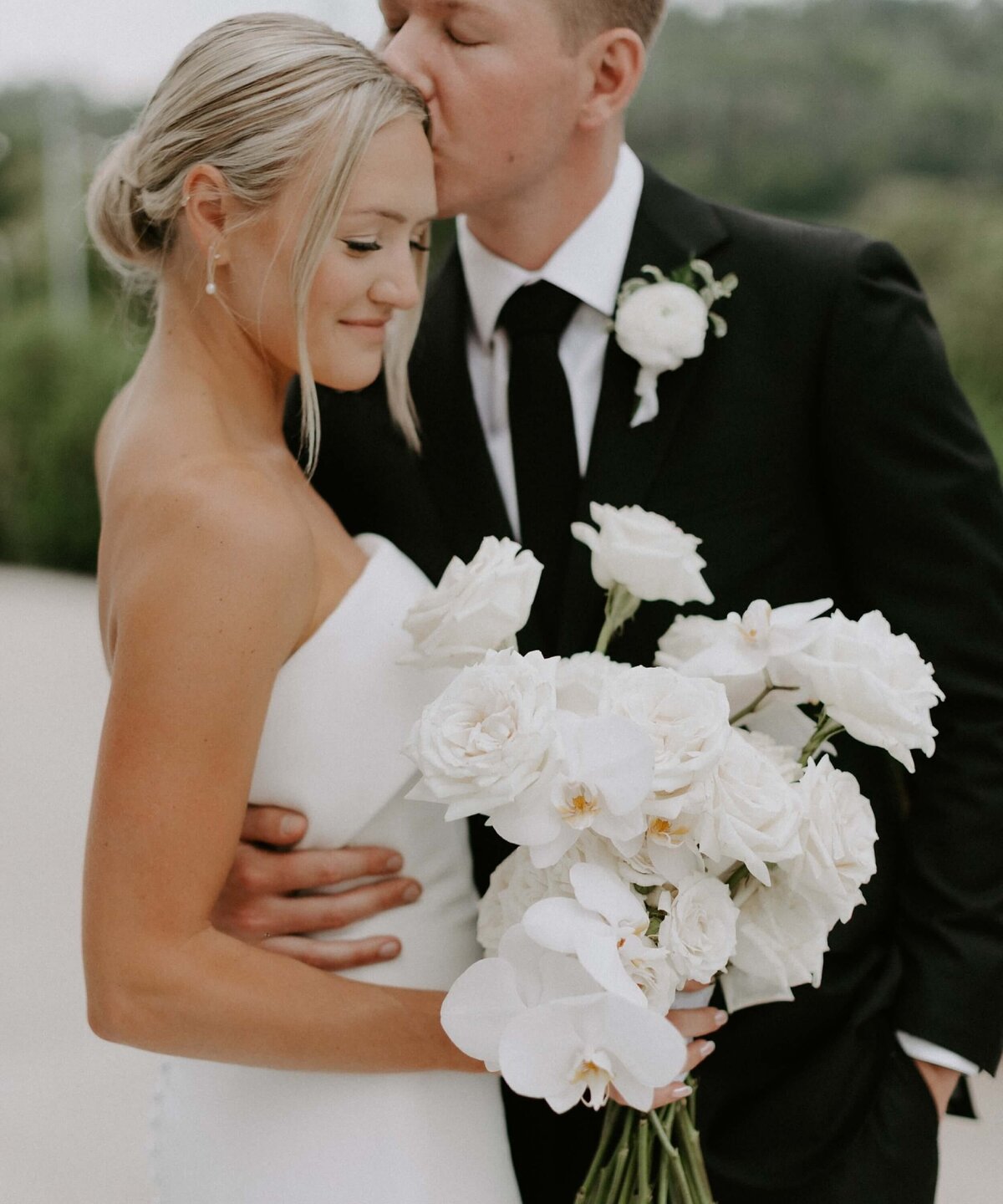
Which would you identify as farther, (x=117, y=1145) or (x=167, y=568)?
(x=117, y=1145)

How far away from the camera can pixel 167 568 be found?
136 centimetres

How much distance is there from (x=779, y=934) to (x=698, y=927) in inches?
5.1

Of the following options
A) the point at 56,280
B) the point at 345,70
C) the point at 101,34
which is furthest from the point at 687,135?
the point at 345,70

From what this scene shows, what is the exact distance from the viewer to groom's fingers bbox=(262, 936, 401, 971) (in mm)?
1577

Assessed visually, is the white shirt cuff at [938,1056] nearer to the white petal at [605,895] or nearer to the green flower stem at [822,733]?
the green flower stem at [822,733]

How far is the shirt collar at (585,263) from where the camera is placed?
1.92 m

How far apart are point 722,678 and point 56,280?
34.6 feet

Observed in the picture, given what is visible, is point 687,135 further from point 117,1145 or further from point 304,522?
point 304,522

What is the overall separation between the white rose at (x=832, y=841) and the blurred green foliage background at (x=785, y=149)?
5869 mm

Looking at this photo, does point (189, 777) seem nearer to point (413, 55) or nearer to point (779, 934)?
point (779, 934)

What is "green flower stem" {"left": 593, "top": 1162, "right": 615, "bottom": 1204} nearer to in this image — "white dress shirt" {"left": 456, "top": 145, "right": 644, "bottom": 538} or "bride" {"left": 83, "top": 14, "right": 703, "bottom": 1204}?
"bride" {"left": 83, "top": 14, "right": 703, "bottom": 1204}

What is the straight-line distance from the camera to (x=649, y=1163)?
1.40 m


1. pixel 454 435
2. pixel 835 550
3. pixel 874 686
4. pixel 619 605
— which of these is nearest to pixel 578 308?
pixel 454 435

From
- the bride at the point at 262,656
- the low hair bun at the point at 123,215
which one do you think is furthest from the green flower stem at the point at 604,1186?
the low hair bun at the point at 123,215
